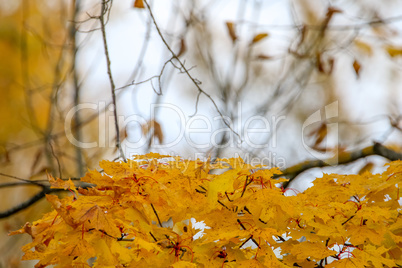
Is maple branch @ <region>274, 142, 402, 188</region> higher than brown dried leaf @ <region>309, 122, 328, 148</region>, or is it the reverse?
maple branch @ <region>274, 142, 402, 188</region>

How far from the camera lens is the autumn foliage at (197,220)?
1.23m

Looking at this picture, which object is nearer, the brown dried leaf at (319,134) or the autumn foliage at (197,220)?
the autumn foliage at (197,220)

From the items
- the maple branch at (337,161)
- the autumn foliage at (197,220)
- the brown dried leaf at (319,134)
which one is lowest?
the brown dried leaf at (319,134)

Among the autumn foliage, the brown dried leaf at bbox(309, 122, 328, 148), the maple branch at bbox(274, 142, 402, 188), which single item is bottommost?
the brown dried leaf at bbox(309, 122, 328, 148)

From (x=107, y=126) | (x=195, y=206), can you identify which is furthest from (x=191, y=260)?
(x=107, y=126)

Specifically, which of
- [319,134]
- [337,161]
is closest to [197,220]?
[337,161]

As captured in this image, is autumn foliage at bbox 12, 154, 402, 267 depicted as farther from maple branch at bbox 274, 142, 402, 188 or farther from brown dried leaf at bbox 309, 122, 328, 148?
brown dried leaf at bbox 309, 122, 328, 148

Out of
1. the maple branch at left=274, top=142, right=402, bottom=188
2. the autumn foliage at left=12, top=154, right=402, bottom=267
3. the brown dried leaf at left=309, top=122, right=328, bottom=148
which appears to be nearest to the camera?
the autumn foliage at left=12, top=154, right=402, bottom=267

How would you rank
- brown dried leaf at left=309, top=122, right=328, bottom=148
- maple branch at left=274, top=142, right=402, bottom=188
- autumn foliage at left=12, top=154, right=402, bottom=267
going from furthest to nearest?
brown dried leaf at left=309, top=122, right=328, bottom=148
maple branch at left=274, top=142, right=402, bottom=188
autumn foliage at left=12, top=154, right=402, bottom=267

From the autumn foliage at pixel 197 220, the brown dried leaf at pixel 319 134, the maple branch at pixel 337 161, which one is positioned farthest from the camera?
the brown dried leaf at pixel 319 134

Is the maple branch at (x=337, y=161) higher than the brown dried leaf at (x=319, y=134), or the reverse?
→ the maple branch at (x=337, y=161)

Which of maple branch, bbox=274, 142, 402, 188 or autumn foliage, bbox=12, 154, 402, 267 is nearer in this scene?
autumn foliage, bbox=12, 154, 402, 267

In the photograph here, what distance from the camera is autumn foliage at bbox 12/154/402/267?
1231mm

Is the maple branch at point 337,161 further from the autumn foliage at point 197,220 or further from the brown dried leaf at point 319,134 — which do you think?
the autumn foliage at point 197,220
